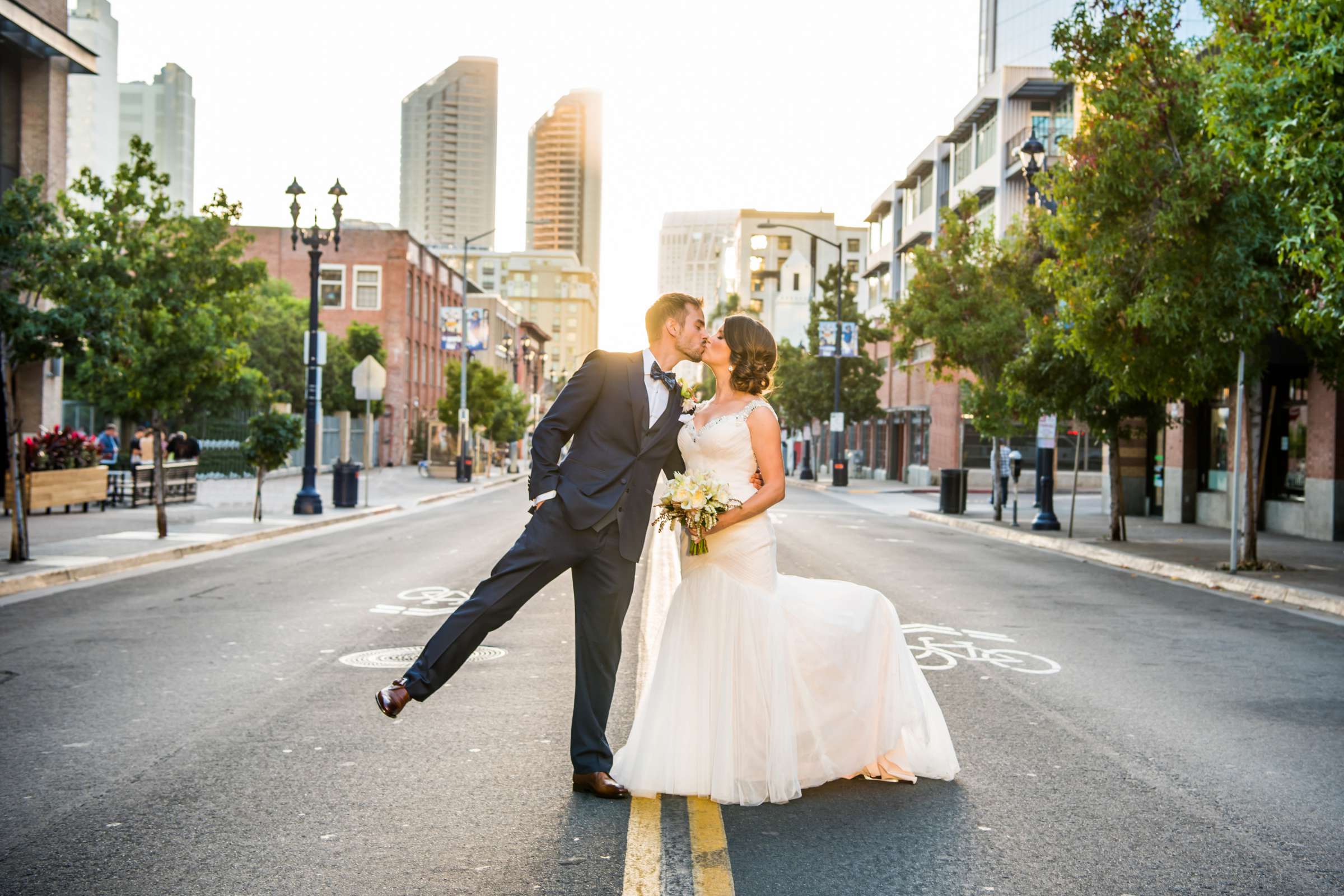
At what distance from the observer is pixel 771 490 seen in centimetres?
547

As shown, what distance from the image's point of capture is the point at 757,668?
5281 mm

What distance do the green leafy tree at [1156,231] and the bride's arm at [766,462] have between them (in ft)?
40.1

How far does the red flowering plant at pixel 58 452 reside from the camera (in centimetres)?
2280

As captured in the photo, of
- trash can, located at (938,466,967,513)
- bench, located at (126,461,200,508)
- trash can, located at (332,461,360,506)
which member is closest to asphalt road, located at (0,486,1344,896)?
bench, located at (126,461,200,508)

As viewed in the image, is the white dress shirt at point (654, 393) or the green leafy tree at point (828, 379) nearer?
the white dress shirt at point (654, 393)

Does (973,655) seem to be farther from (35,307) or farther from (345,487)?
(345,487)

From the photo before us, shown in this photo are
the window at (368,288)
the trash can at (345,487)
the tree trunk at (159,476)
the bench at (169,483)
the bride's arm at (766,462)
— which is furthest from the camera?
the window at (368,288)

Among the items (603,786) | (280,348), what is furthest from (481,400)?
(603,786)

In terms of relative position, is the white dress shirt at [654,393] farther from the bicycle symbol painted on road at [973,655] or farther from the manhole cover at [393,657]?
the bicycle symbol painted on road at [973,655]

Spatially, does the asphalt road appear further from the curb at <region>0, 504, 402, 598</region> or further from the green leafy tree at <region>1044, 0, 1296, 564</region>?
the green leafy tree at <region>1044, 0, 1296, 564</region>

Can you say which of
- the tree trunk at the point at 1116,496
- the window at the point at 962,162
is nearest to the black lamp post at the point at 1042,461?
the tree trunk at the point at 1116,496

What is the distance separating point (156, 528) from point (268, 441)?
10.1 ft

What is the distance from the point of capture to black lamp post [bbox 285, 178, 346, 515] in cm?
2500

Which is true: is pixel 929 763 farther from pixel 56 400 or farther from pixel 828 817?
pixel 56 400
